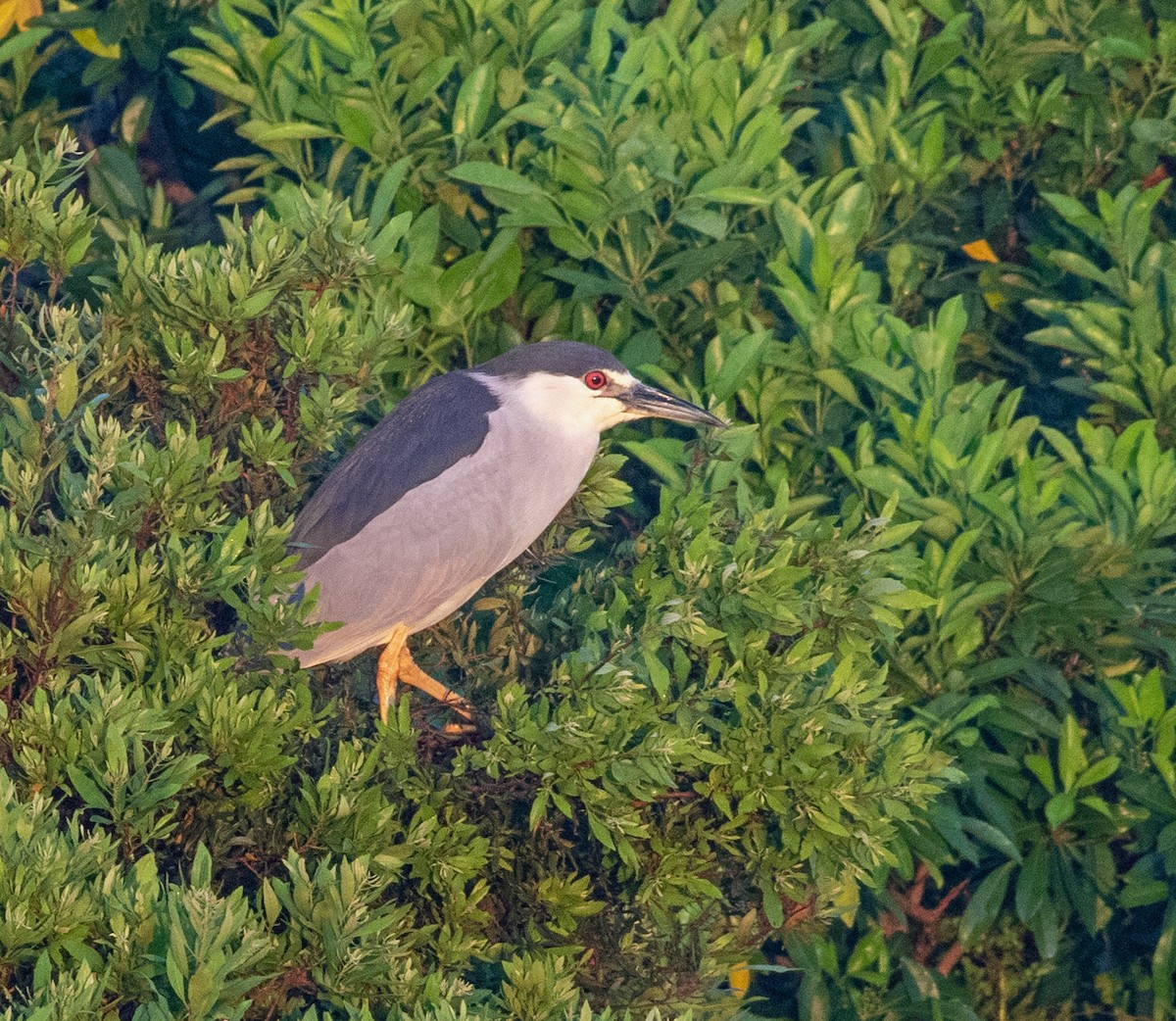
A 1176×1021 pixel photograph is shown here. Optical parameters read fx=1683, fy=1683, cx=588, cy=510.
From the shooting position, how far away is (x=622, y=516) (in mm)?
4359

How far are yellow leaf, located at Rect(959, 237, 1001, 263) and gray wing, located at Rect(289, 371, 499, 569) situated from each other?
1.69 meters

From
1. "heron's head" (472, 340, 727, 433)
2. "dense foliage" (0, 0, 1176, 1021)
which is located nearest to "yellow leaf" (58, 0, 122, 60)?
"dense foliage" (0, 0, 1176, 1021)

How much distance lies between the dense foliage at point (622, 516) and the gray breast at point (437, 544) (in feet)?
0.35

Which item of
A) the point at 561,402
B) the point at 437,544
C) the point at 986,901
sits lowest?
the point at 986,901

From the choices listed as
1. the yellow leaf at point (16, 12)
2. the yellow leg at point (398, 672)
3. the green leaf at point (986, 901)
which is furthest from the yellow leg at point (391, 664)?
the yellow leaf at point (16, 12)

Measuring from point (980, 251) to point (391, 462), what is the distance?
203cm

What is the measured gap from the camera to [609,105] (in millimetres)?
4285

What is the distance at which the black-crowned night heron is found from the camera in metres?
4.00

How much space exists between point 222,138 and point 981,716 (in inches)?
117

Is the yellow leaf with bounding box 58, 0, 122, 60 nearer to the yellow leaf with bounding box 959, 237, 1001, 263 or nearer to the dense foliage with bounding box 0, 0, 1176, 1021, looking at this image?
the dense foliage with bounding box 0, 0, 1176, 1021

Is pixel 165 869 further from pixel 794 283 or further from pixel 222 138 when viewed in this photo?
pixel 222 138

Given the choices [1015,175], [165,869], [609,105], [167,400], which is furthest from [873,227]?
[165,869]

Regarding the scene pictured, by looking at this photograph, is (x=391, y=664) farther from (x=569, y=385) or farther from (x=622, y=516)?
(x=569, y=385)

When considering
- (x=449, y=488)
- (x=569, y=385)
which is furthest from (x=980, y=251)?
(x=449, y=488)
